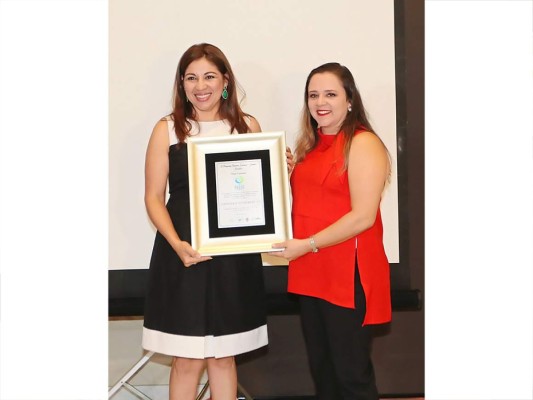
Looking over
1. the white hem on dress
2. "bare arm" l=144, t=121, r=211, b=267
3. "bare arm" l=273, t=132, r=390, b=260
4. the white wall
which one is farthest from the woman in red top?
the white wall

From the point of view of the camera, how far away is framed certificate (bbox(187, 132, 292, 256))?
2457 mm

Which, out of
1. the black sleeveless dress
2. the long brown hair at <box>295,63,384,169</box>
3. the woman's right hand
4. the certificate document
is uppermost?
the long brown hair at <box>295,63,384,169</box>

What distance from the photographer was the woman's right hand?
246 cm

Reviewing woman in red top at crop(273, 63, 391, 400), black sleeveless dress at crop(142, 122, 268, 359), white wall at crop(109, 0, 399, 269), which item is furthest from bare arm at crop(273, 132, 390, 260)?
white wall at crop(109, 0, 399, 269)

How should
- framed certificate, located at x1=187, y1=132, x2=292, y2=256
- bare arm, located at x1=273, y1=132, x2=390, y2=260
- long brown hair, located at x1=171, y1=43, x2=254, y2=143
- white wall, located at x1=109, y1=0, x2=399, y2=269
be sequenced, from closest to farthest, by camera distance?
1. bare arm, located at x1=273, y1=132, x2=390, y2=260
2. framed certificate, located at x1=187, y1=132, x2=292, y2=256
3. long brown hair, located at x1=171, y1=43, x2=254, y2=143
4. white wall, located at x1=109, y1=0, x2=399, y2=269

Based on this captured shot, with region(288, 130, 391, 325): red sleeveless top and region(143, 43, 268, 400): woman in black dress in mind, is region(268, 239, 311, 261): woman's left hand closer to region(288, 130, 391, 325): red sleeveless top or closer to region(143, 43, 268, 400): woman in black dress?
region(288, 130, 391, 325): red sleeveless top

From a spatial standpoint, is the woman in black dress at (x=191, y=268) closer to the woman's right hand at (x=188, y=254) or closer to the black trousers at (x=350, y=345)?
the woman's right hand at (x=188, y=254)

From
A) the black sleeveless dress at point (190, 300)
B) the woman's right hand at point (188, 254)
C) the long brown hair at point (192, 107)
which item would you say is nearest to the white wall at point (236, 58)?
the long brown hair at point (192, 107)

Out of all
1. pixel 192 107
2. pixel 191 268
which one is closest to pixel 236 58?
pixel 192 107

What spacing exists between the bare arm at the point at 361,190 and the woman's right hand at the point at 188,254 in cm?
37

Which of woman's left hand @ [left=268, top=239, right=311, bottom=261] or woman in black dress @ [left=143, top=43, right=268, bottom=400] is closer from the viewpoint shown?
woman's left hand @ [left=268, top=239, right=311, bottom=261]

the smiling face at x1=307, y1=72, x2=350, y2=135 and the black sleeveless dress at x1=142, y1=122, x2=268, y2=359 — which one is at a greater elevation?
the smiling face at x1=307, y1=72, x2=350, y2=135

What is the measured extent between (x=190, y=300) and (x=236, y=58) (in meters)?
1.36

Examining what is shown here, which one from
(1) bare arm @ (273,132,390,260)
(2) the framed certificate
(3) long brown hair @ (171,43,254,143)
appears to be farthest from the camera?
(3) long brown hair @ (171,43,254,143)
